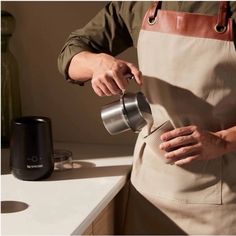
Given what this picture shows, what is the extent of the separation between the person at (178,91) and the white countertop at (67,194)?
10 cm

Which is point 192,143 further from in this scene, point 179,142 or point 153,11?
point 153,11

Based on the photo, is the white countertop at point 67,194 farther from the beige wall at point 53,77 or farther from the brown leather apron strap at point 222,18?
the brown leather apron strap at point 222,18

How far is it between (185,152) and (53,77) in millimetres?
657

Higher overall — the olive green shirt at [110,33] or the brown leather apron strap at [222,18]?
the brown leather apron strap at [222,18]

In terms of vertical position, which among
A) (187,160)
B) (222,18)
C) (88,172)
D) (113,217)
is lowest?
(113,217)

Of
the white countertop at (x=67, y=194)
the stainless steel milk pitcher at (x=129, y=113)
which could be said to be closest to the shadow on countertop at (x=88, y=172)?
the white countertop at (x=67, y=194)

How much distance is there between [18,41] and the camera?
1.52 metres

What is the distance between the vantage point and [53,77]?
152 cm

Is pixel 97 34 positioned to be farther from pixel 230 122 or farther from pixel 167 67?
pixel 230 122

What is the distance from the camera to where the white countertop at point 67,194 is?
3.00 feet

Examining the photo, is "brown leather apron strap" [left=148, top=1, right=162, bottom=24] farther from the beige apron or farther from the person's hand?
the person's hand

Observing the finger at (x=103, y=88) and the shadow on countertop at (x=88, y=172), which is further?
the shadow on countertop at (x=88, y=172)

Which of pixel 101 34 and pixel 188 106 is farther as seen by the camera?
pixel 101 34

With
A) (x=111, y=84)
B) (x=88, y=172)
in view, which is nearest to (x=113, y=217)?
(x=88, y=172)
